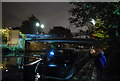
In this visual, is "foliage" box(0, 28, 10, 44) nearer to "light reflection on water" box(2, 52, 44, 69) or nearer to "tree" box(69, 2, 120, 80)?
"light reflection on water" box(2, 52, 44, 69)

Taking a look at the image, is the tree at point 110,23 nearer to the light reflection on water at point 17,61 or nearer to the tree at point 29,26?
A: the light reflection on water at point 17,61

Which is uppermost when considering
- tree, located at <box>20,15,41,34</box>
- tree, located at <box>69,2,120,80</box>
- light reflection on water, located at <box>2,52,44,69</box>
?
tree, located at <box>20,15,41,34</box>

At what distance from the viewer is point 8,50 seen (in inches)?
1219

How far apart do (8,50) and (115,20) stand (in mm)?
31135

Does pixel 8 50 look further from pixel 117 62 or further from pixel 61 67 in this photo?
pixel 117 62

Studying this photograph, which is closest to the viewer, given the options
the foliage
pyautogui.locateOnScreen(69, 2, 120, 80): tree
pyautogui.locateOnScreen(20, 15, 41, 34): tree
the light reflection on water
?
pyautogui.locateOnScreen(69, 2, 120, 80): tree

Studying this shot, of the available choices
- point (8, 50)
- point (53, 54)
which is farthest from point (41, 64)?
point (8, 50)

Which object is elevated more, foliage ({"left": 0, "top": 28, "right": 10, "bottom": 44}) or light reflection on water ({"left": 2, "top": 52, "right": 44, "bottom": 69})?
foliage ({"left": 0, "top": 28, "right": 10, "bottom": 44})

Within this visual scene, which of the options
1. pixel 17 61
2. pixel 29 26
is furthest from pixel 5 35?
pixel 29 26

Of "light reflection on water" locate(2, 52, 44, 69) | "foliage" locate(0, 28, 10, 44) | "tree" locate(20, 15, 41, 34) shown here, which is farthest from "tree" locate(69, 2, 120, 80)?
"tree" locate(20, 15, 41, 34)

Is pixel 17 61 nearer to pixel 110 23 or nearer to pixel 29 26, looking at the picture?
pixel 110 23

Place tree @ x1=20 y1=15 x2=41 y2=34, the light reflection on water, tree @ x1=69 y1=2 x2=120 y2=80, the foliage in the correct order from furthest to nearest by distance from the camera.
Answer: tree @ x1=20 y1=15 x2=41 y2=34 → the foliage → the light reflection on water → tree @ x1=69 y1=2 x2=120 y2=80

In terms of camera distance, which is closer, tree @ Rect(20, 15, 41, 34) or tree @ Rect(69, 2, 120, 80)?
tree @ Rect(69, 2, 120, 80)

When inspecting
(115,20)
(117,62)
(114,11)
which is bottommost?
(117,62)
